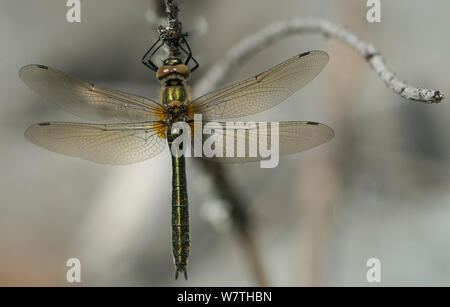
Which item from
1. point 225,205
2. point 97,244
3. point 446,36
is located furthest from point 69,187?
point 446,36

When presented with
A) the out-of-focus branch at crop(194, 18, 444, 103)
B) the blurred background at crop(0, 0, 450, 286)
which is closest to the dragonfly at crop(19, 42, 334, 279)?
the out-of-focus branch at crop(194, 18, 444, 103)

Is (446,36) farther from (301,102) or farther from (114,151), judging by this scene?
(114,151)

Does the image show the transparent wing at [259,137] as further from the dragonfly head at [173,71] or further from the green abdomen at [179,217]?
the dragonfly head at [173,71]

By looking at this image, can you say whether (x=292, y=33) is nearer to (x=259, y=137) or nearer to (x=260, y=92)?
(x=260, y=92)

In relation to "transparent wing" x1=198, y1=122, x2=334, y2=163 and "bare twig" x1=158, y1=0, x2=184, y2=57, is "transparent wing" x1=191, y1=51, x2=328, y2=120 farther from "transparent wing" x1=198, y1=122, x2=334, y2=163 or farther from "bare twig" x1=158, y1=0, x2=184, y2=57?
"bare twig" x1=158, y1=0, x2=184, y2=57
